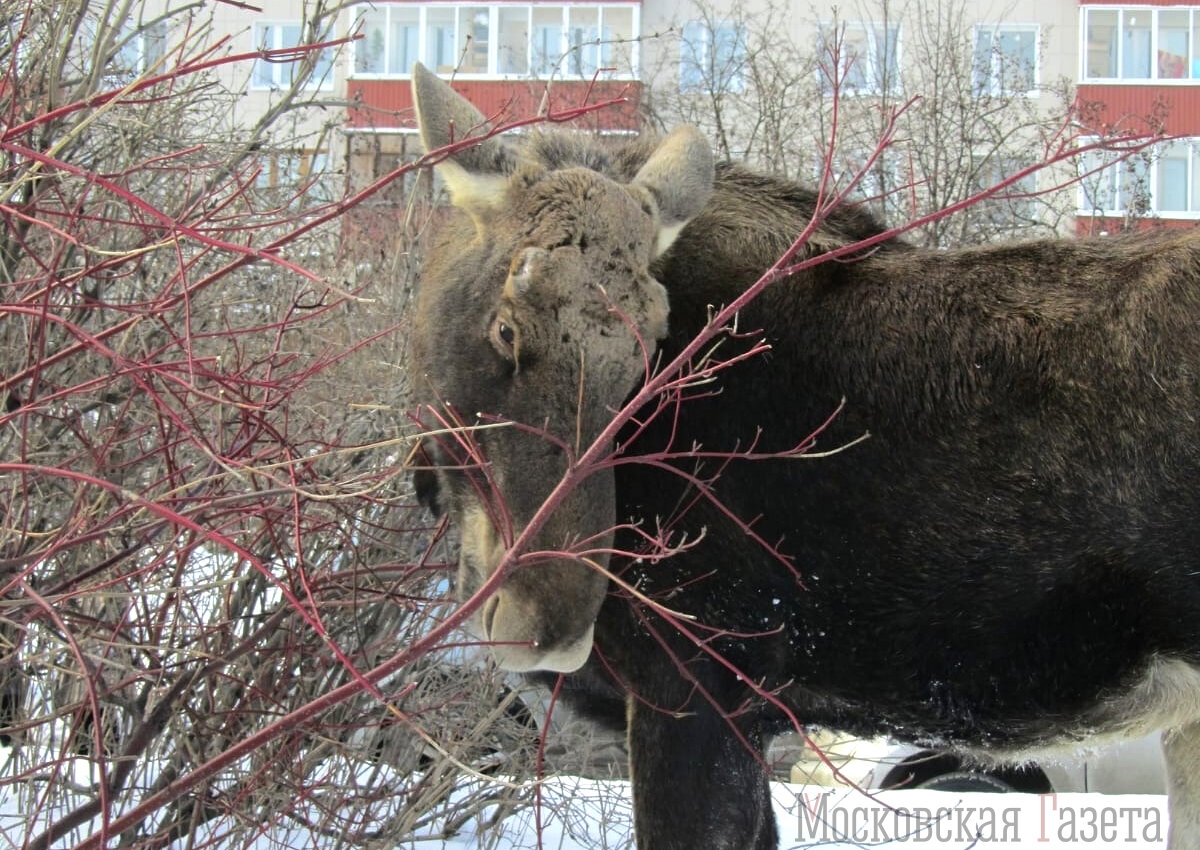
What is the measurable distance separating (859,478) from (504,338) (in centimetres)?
132

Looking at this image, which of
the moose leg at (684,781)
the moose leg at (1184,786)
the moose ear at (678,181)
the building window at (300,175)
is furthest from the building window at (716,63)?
the moose leg at (684,781)

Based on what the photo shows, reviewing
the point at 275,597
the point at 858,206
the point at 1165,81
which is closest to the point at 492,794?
the point at 275,597

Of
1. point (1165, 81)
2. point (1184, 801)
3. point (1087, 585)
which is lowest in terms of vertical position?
point (1184, 801)

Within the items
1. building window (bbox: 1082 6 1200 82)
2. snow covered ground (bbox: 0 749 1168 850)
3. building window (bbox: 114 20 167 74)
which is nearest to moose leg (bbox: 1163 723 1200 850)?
snow covered ground (bbox: 0 749 1168 850)

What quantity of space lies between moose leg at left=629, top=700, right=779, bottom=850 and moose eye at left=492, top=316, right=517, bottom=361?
130cm

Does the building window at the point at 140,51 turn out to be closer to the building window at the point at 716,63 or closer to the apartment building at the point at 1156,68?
the building window at the point at 716,63

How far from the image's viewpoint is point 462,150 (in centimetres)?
387

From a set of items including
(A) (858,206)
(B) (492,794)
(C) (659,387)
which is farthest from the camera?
→ (B) (492,794)

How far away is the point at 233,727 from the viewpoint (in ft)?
15.4

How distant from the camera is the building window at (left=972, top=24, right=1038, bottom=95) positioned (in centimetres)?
1619

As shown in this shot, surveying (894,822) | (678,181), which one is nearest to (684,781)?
(678,181)

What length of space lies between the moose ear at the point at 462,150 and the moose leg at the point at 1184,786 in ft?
10.9

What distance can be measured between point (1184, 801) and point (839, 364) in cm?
237

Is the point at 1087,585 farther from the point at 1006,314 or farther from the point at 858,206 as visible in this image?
the point at 858,206
